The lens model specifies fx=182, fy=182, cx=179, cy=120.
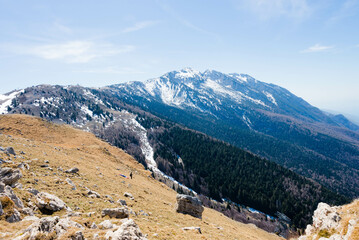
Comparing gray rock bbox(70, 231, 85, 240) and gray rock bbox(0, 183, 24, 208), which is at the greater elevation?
gray rock bbox(70, 231, 85, 240)

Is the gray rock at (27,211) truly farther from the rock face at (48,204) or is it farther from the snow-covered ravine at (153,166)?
the snow-covered ravine at (153,166)

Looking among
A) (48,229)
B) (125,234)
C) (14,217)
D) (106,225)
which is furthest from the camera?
(106,225)

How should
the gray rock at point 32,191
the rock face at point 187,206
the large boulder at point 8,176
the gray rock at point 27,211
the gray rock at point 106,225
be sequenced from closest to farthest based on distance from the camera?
the gray rock at point 106,225, the gray rock at point 27,211, the large boulder at point 8,176, the gray rock at point 32,191, the rock face at point 187,206

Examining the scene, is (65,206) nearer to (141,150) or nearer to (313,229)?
(313,229)

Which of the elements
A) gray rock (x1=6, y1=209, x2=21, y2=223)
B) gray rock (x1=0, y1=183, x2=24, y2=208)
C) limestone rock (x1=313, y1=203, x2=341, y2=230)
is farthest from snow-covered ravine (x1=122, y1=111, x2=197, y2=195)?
gray rock (x1=6, y1=209, x2=21, y2=223)

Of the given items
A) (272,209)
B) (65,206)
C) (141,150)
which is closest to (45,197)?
(65,206)

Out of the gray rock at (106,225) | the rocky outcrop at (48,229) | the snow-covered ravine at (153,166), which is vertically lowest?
the snow-covered ravine at (153,166)

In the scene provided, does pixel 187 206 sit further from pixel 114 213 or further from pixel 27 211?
pixel 27 211

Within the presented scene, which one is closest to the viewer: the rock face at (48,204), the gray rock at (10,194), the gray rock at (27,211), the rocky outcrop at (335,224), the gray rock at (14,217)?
the gray rock at (14,217)

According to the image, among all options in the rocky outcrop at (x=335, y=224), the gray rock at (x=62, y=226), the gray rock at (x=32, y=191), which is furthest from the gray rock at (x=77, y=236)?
the rocky outcrop at (x=335, y=224)

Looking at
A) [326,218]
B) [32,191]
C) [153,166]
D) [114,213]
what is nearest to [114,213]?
[114,213]

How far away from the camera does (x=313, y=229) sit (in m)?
25.3

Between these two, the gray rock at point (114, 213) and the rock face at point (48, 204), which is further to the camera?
the gray rock at point (114, 213)

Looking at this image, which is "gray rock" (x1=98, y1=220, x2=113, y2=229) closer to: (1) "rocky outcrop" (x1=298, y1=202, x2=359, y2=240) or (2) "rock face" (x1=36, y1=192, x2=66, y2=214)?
(2) "rock face" (x1=36, y1=192, x2=66, y2=214)
